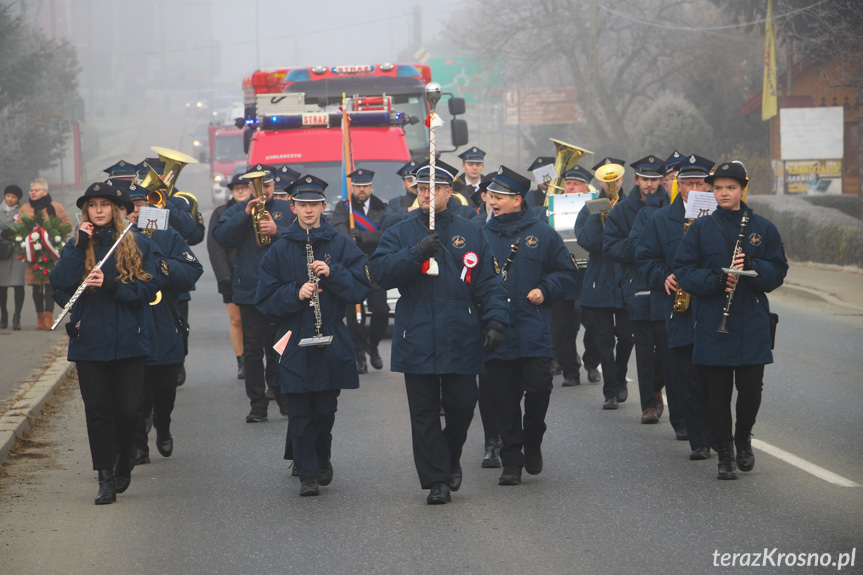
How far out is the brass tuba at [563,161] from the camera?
11977mm

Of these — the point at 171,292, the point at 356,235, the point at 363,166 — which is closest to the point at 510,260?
the point at 171,292

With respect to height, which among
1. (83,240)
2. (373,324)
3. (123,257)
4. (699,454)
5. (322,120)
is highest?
(322,120)

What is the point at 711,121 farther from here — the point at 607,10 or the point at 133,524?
the point at 133,524

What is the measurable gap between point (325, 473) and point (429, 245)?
1775mm

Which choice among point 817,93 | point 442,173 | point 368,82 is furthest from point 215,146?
point 442,173

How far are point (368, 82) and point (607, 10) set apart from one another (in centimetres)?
2845

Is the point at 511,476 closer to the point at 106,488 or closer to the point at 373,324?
the point at 106,488

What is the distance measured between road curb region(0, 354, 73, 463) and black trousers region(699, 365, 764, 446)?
197 inches

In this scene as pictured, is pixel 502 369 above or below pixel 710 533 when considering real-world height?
above

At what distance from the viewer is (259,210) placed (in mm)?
10359

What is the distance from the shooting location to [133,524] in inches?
277

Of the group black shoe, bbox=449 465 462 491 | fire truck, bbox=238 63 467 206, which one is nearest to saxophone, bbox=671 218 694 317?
black shoe, bbox=449 465 462 491

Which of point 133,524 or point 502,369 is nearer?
point 133,524

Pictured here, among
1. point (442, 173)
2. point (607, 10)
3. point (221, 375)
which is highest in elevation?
point (607, 10)
